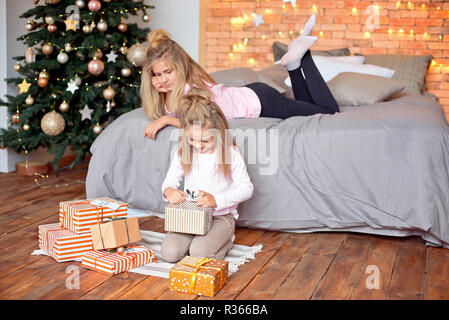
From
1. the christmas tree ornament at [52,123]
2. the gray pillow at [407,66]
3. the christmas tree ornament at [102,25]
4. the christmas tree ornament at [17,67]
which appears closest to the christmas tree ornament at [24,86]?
the christmas tree ornament at [17,67]

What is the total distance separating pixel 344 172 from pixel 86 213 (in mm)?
1158

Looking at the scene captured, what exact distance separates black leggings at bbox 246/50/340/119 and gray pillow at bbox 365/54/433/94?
1112mm

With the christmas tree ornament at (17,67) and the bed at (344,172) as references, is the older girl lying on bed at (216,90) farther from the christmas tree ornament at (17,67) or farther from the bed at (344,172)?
the christmas tree ornament at (17,67)

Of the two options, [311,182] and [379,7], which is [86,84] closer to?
[311,182]

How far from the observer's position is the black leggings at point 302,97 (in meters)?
2.82

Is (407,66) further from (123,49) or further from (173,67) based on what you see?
(173,67)

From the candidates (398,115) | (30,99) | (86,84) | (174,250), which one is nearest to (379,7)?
(398,115)

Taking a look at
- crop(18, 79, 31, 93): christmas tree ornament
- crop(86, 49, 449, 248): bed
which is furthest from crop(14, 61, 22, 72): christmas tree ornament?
crop(86, 49, 449, 248): bed

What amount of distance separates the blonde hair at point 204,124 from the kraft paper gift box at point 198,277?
1.62 feet

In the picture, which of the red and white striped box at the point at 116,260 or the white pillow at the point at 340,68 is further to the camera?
the white pillow at the point at 340,68

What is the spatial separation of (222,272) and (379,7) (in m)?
3.39

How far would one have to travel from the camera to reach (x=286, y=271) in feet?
6.11

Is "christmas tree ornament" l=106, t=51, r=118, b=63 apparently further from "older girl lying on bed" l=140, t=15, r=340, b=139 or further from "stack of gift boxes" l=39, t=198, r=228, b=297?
"stack of gift boxes" l=39, t=198, r=228, b=297

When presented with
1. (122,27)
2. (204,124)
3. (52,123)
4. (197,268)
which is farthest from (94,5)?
(197,268)
